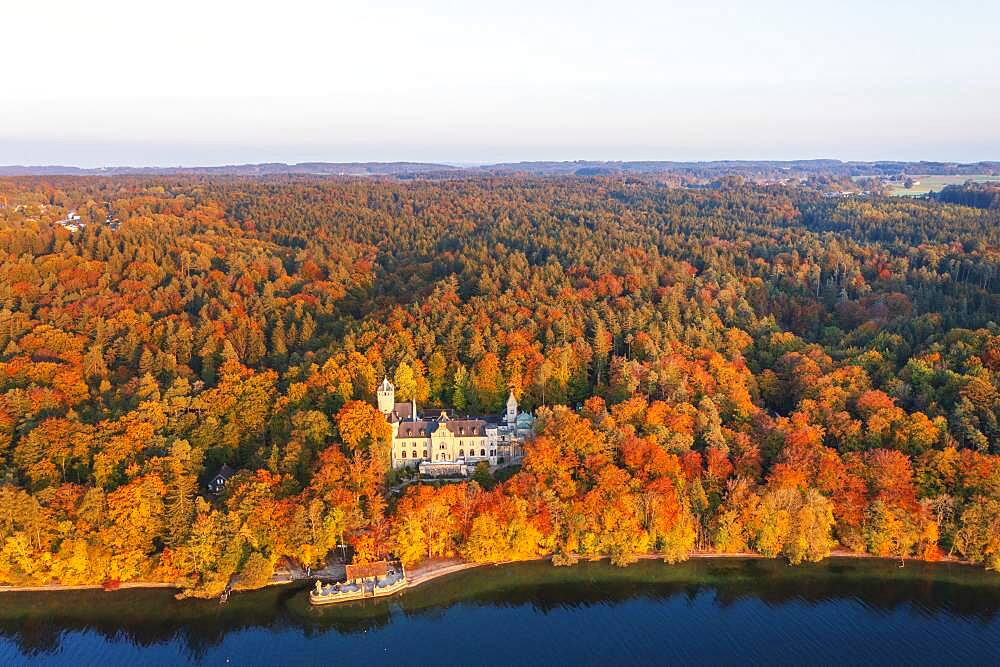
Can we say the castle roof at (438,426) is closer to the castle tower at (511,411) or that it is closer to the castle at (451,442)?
the castle at (451,442)

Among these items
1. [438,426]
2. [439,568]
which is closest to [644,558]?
[439,568]

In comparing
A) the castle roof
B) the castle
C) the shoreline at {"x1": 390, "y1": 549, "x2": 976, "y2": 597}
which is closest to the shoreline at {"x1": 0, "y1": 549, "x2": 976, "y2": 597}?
the shoreline at {"x1": 390, "y1": 549, "x2": 976, "y2": 597}

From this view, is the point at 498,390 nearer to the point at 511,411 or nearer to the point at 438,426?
the point at 511,411

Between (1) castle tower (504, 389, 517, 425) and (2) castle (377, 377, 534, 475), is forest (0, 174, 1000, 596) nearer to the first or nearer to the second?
(2) castle (377, 377, 534, 475)

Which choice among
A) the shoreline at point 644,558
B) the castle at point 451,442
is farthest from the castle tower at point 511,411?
the shoreline at point 644,558

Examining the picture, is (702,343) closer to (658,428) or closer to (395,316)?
(658,428)
